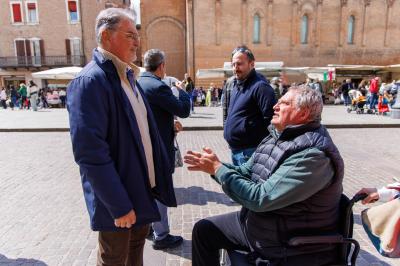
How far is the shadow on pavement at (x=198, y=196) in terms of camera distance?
4.68m

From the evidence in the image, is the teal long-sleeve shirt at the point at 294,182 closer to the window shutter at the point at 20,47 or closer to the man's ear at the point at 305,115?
the man's ear at the point at 305,115

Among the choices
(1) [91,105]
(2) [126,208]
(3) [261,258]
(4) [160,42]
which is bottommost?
(3) [261,258]

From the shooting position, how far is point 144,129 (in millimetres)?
2160

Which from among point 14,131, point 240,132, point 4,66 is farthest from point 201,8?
point 240,132

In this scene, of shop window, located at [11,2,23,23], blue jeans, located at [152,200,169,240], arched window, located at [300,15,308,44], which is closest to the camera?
blue jeans, located at [152,200,169,240]

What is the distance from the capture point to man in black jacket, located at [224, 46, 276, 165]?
11.2ft

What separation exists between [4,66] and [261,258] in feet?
119

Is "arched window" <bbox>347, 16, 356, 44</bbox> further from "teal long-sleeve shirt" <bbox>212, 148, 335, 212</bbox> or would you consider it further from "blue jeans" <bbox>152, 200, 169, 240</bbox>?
"teal long-sleeve shirt" <bbox>212, 148, 335, 212</bbox>

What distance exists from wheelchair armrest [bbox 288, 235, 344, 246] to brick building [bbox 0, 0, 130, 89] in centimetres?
3297

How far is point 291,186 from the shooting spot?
1846 mm

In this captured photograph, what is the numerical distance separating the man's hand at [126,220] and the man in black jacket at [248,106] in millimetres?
1875

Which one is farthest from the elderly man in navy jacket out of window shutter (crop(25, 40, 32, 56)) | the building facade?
window shutter (crop(25, 40, 32, 56))

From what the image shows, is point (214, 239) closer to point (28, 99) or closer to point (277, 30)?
point (28, 99)

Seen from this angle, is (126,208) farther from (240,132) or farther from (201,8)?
(201,8)
